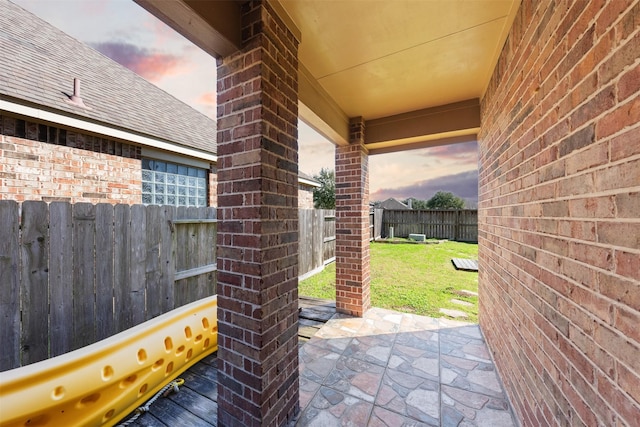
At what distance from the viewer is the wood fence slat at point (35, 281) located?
1886 mm

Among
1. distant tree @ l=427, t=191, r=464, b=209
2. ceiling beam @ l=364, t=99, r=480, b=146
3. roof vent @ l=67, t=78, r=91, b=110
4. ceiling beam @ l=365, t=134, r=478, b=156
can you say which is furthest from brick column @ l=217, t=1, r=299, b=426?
distant tree @ l=427, t=191, r=464, b=209

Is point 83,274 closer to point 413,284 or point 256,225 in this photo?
point 256,225

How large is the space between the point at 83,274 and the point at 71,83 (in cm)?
384

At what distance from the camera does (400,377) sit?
7.85ft

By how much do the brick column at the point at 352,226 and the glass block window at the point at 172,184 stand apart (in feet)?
12.0

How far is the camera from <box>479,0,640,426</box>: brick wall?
0.80m

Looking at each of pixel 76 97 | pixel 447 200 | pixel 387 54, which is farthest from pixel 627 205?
pixel 447 200

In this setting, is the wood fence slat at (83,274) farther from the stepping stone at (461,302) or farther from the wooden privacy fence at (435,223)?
the wooden privacy fence at (435,223)

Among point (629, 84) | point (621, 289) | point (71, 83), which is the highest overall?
point (71, 83)

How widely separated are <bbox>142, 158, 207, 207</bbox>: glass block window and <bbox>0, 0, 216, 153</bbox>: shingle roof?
61 centimetres

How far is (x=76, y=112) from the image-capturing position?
11.6 feet

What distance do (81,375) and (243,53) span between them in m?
2.35

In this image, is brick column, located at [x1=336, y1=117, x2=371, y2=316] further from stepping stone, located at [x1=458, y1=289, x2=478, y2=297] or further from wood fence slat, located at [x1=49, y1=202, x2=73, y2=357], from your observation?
wood fence slat, located at [x1=49, y1=202, x2=73, y2=357]

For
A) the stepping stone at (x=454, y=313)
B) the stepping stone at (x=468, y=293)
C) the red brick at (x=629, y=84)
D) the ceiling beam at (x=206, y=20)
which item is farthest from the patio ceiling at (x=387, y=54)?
the stepping stone at (x=468, y=293)
